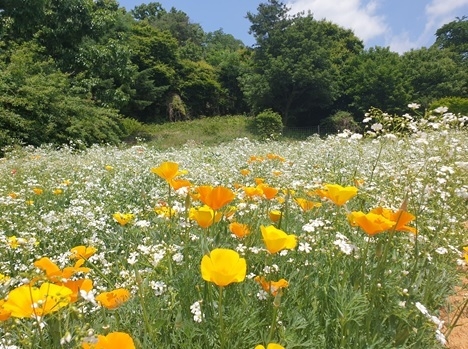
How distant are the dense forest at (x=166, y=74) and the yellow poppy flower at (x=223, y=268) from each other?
450 inches

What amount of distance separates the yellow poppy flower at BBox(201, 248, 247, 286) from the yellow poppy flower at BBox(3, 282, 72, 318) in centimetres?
33

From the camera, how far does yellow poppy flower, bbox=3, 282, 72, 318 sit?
0.89 meters

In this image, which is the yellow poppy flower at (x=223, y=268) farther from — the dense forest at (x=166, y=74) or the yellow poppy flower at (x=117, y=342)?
the dense forest at (x=166, y=74)

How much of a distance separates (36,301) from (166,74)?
31545 millimetres

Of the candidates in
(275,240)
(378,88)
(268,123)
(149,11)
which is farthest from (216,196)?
(149,11)

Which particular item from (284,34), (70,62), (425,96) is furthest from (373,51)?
(70,62)

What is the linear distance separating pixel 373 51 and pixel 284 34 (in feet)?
31.3

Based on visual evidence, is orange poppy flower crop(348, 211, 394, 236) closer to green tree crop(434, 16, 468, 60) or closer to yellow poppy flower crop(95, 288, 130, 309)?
yellow poppy flower crop(95, 288, 130, 309)

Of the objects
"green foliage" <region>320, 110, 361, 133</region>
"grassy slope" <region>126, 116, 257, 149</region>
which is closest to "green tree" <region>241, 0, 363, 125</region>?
"green foliage" <region>320, 110, 361, 133</region>

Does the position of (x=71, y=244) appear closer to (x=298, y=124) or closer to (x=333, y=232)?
(x=333, y=232)

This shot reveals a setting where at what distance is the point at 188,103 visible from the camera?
110ft

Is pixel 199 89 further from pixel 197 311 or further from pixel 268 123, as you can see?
pixel 197 311

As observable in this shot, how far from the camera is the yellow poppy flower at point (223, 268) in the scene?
103 cm

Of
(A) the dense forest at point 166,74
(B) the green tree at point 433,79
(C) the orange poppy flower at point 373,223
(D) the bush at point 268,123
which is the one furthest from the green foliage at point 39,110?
(B) the green tree at point 433,79
